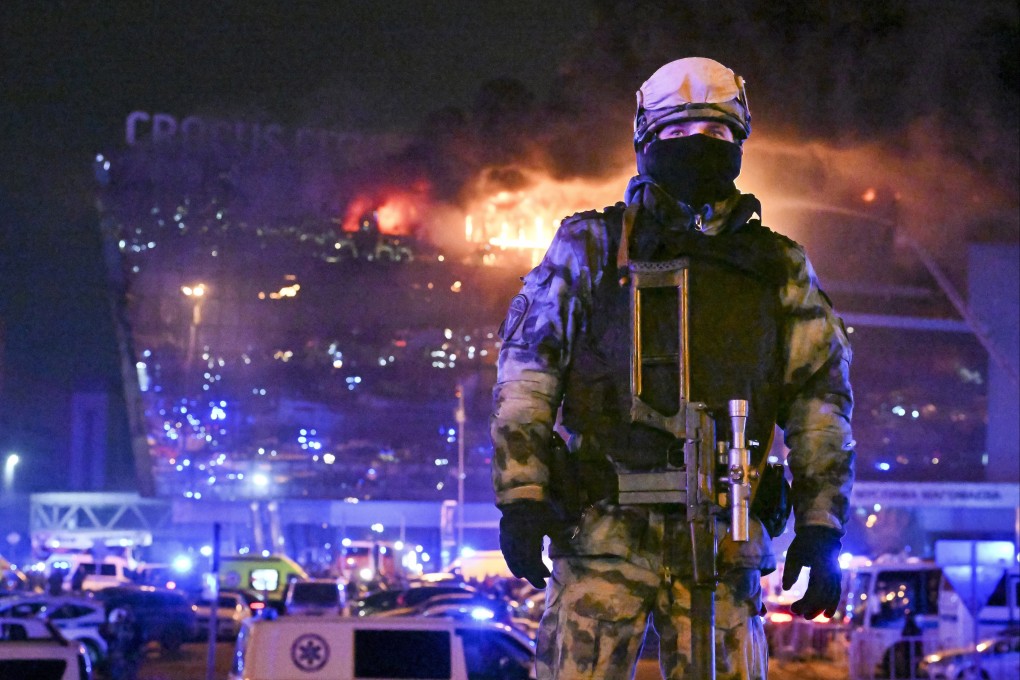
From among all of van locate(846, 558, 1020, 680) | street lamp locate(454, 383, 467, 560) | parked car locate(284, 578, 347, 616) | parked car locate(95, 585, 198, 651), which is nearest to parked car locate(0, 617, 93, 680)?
van locate(846, 558, 1020, 680)

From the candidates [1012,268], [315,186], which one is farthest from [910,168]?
[315,186]

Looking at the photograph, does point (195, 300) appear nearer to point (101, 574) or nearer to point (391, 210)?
point (391, 210)

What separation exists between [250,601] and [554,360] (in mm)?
26087

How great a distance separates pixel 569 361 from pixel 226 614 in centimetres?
2561

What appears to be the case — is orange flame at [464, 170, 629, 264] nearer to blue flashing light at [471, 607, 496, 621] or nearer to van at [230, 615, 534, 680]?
blue flashing light at [471, 607, 496, 621]

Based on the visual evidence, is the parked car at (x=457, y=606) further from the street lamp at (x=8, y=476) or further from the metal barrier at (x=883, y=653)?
the street lamp at (x=8, y=476)

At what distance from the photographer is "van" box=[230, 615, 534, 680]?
34.9 ft

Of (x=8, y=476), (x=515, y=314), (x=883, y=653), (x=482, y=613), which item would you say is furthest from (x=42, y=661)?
(x=8, y=476)

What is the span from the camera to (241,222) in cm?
7138

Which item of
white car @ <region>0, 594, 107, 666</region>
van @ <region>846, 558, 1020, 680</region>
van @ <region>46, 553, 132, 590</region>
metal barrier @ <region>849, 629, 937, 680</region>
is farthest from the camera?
van @ <region>46, 553, 132, 590</region>

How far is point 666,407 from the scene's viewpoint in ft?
11.6

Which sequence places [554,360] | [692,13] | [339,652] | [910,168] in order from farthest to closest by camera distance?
[910,168], [692,13], [339,652], [554,360]

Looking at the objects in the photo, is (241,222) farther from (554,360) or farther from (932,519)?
(554,360)

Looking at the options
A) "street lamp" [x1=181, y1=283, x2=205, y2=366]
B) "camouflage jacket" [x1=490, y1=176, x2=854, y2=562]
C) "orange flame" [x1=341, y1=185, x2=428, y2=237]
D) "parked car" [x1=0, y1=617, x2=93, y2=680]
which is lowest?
"parked car" [x1=0, y1=617, x2=93, y2=680]
